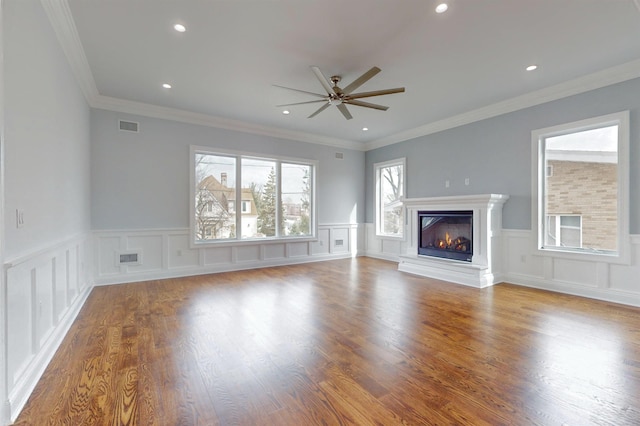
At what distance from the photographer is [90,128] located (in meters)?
4.56

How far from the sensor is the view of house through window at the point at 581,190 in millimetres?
3863

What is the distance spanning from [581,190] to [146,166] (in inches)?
267

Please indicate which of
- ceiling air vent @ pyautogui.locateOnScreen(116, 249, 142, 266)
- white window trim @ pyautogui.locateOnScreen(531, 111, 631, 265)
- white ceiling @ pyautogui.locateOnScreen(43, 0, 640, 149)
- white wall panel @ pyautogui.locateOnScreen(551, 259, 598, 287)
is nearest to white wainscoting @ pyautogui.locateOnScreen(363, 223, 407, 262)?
white window trim @ pyautogui.locateOnScreen(531, 111, 631, 265)

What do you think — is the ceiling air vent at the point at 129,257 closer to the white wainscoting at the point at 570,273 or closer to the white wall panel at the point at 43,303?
the white wall panel at the point at 43,303

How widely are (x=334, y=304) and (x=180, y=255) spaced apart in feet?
10.5

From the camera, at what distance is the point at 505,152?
16.0 feet

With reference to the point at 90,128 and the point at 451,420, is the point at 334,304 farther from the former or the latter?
the point at 90,128

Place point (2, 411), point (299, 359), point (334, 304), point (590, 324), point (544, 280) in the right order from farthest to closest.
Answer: point (544, 280), point (334, 304), point (590, 324), point (299, 359), point (2, 411)

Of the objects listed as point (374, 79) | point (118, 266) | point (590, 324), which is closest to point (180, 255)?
point (118, 266)

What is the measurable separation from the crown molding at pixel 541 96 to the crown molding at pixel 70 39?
5.62 m

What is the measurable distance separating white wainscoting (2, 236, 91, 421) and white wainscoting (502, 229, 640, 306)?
585cm

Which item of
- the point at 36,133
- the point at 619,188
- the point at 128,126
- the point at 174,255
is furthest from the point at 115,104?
the point at 619,188

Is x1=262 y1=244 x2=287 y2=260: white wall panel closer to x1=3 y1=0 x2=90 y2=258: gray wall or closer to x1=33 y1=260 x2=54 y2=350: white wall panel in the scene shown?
x1=3 y1=0 x2=90 y2=258: gray wall

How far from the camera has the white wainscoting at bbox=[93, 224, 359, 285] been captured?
4.72 m
